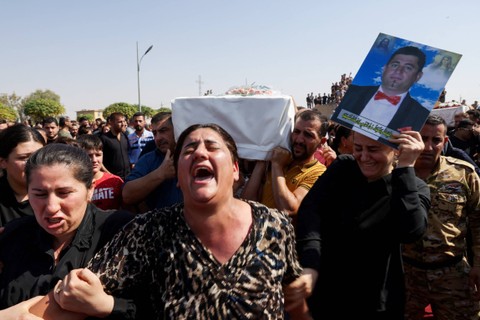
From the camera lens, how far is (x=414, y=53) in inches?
82.0

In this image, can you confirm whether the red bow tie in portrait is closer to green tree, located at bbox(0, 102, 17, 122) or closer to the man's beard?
the man's beard

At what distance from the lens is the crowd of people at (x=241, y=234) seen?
1558 millimetres

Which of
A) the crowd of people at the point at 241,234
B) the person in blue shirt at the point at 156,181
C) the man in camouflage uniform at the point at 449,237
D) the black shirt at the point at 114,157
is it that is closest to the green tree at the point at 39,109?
→ the black shirt at the point at 114,157

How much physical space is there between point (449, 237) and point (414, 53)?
1.56 meters

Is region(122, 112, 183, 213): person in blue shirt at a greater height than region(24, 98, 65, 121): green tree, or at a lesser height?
greater

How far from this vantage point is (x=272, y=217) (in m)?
1.76

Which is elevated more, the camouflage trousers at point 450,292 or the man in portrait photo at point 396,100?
the man in portrait photo at point 396,100

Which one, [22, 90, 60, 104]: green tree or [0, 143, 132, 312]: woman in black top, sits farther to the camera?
[22, 90, 60, 104]: green tree

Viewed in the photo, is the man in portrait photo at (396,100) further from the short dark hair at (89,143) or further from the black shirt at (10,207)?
the short dark hair at (89,143)

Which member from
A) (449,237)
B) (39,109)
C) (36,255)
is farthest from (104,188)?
(39,109)

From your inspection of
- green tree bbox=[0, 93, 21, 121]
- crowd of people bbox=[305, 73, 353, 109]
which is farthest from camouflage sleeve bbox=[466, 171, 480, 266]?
green tree bbox=[0, 93, 21, 121]

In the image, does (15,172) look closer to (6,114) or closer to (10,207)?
(10,207)

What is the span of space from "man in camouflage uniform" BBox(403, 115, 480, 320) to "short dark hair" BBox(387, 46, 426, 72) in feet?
3.45

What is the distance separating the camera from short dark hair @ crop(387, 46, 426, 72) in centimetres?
206
